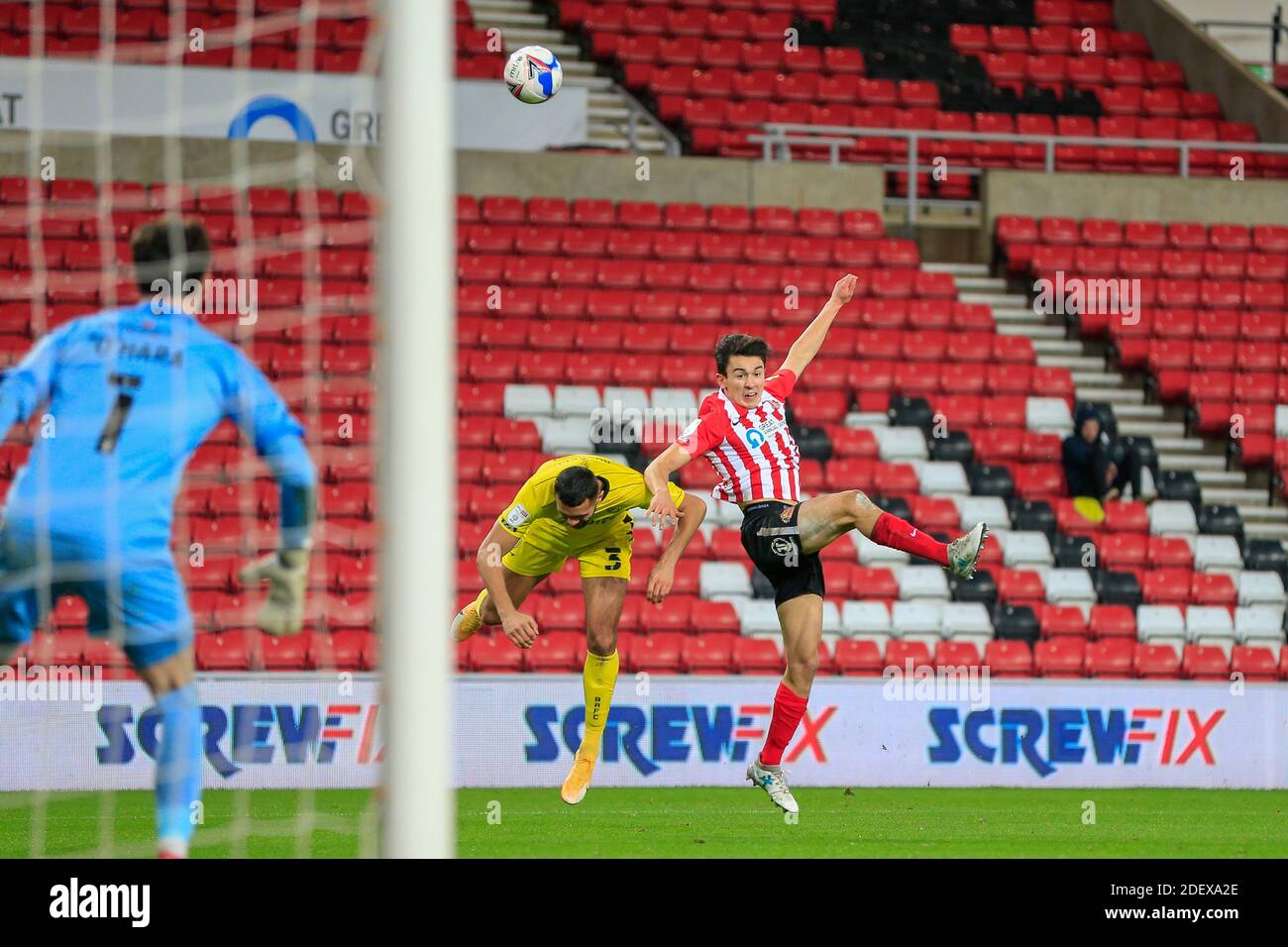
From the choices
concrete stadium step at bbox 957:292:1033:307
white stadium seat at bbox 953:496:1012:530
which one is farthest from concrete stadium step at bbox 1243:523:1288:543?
concrete stadium step at bbox 957:292:1033:307

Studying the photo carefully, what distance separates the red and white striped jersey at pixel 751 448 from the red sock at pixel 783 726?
991 mm

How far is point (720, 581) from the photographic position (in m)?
14.4

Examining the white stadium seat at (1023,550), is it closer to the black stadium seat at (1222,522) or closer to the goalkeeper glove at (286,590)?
the black stadium seat at (1222,522)

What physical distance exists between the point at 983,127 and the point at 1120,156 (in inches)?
61.3

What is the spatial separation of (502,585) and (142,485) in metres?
3.69

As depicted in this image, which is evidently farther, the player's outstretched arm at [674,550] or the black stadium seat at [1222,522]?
the black stadium seat at [1222,522]

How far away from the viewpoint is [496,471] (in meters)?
14.7

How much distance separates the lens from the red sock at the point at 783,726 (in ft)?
29.6

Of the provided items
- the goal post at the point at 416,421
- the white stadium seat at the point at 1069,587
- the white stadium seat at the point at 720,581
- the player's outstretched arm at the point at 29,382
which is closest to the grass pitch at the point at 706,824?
the white stadium seat at the point at 720,581

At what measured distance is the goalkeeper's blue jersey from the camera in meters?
5.50

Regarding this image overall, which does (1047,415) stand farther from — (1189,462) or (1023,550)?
(1023,550)

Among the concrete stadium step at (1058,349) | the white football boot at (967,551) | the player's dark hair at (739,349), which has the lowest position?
the white football boot at (967,551)

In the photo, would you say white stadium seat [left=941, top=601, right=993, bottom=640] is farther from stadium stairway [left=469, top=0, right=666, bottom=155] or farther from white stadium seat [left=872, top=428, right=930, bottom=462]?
stadium stairway [left=469, top=0, right=666, bottom=155]

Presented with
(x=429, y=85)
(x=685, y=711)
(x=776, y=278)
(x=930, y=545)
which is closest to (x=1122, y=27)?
(x=776, y=278)
